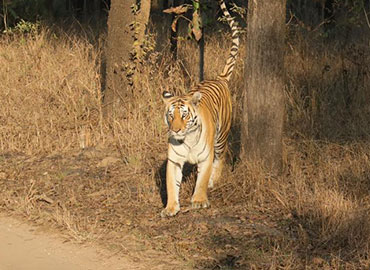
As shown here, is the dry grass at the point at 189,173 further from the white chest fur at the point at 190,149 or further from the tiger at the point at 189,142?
the white chest fur at the point at 190,149

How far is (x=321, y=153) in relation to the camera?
6703 millimetres

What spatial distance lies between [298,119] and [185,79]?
1652mm

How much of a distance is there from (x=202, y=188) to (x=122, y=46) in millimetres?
2919

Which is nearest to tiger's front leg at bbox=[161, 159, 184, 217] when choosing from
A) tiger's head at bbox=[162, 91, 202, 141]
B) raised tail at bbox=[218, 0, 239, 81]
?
tiger's head at bbox=[162, 91, 202, 141]

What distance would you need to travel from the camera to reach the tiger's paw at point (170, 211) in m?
5.61

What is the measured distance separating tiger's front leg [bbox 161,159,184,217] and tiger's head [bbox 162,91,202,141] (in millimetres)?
276

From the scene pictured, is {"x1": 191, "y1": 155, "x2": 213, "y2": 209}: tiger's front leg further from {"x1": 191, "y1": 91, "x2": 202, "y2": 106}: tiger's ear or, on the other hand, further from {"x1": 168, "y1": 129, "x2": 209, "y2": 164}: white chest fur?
{"x1": 191, "y1": 91, "x2": 202, "y2": 106}: tiger's ear

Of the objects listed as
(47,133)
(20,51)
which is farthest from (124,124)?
(20,51)

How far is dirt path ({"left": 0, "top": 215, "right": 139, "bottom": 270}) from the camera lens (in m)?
4.67

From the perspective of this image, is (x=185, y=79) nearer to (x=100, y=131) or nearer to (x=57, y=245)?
(x=100, y=131)

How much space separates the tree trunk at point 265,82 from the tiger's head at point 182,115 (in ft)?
2.35

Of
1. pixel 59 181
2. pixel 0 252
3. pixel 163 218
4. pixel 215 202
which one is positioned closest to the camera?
pixel 0 252

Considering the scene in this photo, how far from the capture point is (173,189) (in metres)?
5.68

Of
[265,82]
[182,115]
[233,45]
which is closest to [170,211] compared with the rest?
[182,115]
